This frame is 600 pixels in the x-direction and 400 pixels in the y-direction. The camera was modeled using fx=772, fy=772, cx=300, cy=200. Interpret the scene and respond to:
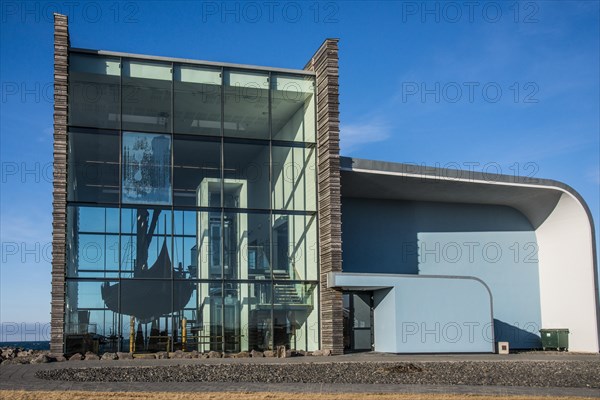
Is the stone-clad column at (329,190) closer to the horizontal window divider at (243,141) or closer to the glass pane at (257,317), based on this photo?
the glass pane at (257,317)

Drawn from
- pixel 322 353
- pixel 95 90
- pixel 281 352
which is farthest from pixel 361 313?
pixel 95 90

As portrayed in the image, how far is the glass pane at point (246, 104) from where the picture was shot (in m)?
24.5

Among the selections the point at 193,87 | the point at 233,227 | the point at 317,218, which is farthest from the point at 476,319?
the point at 193,87

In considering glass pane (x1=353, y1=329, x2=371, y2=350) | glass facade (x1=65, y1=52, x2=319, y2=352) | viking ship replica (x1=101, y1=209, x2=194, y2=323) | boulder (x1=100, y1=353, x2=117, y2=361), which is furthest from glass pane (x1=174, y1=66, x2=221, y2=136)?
glass pane (x1=353, y1=329, x2=371, y2=350)

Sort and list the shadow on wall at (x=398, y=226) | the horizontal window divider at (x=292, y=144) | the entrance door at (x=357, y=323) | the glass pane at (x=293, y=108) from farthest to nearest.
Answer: the shadow on wall at (x=398, y=226), the entrance door at (x=357, y=323), the glass pane at (x=293, y=108), the horizontal window divider at (x=292, y=144)

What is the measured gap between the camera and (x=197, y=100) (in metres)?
24.3

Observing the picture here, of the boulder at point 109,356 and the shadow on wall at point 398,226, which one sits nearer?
the boulder at point 109,356

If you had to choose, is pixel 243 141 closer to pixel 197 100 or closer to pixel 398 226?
pixel 197 100

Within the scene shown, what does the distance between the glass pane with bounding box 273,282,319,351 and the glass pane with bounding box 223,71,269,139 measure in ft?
16.2

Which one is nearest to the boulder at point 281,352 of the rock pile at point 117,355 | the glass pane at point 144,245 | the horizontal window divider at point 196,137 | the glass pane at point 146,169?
the rock pile at point 117,355

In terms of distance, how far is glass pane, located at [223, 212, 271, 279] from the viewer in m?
23.5

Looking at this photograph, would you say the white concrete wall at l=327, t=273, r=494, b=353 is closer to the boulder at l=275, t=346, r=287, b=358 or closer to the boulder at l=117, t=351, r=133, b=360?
the boulder at l=275, t=346, r=287, b=358

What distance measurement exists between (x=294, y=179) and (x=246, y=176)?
1653 millimetres

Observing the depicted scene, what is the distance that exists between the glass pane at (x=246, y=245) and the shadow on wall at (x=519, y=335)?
34.8 feet
